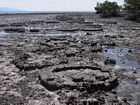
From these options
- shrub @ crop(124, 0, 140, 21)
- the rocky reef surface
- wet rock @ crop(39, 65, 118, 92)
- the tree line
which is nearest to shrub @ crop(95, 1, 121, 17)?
the tree line

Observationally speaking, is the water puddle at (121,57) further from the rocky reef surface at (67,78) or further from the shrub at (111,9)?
the shrub at (111,9)

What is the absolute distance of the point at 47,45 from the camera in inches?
1746

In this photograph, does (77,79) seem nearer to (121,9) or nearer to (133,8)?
(133,8)

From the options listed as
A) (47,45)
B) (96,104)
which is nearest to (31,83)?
(96,104)

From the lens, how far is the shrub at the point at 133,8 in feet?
331

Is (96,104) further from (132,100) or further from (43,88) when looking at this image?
(43,88)

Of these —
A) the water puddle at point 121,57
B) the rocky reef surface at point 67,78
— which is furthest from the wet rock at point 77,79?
the water puddle at point 121,57

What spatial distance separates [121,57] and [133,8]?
70.9 metres

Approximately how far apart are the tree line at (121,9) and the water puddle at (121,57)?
60.2 metres

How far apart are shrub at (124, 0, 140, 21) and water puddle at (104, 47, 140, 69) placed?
2362 inches

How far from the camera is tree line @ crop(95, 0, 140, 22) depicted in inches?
4052

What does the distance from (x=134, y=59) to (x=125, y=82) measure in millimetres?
10702

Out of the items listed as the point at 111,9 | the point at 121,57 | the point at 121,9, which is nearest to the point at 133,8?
the point at 121,9

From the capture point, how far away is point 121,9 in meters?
122
